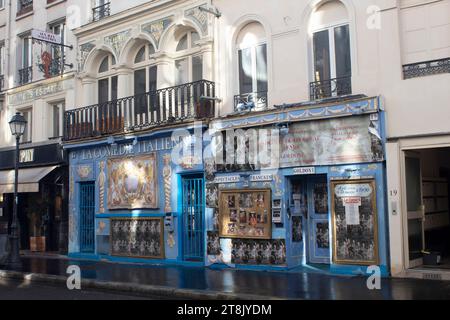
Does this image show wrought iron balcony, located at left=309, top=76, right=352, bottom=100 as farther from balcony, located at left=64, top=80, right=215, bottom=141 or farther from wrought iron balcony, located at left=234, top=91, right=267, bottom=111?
balcony, located at left=64, top=80, right=215, bottom=141

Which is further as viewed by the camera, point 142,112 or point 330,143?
point 142,112

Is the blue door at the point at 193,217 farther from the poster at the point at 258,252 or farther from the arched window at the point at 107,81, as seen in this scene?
the arched window at the point at 107,81

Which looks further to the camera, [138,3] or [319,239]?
[138,3]

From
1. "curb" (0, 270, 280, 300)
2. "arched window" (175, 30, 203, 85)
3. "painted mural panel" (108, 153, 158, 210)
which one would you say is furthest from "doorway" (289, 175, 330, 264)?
"arched window" (175, 30, 203, 85)

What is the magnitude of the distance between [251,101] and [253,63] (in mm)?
1024

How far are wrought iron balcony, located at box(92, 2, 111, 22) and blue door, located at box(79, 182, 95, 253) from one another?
5.40 m

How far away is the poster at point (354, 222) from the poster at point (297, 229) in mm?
1211

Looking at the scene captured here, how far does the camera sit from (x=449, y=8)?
36.4 feet

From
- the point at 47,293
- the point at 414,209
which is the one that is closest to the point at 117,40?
the point at 47,293

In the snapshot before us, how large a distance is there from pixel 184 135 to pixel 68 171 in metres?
5.46

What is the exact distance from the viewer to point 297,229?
12.8 metres

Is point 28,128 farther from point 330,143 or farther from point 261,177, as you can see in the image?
point 330,143

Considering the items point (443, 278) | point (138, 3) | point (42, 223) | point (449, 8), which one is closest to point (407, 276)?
point (443, 278)
